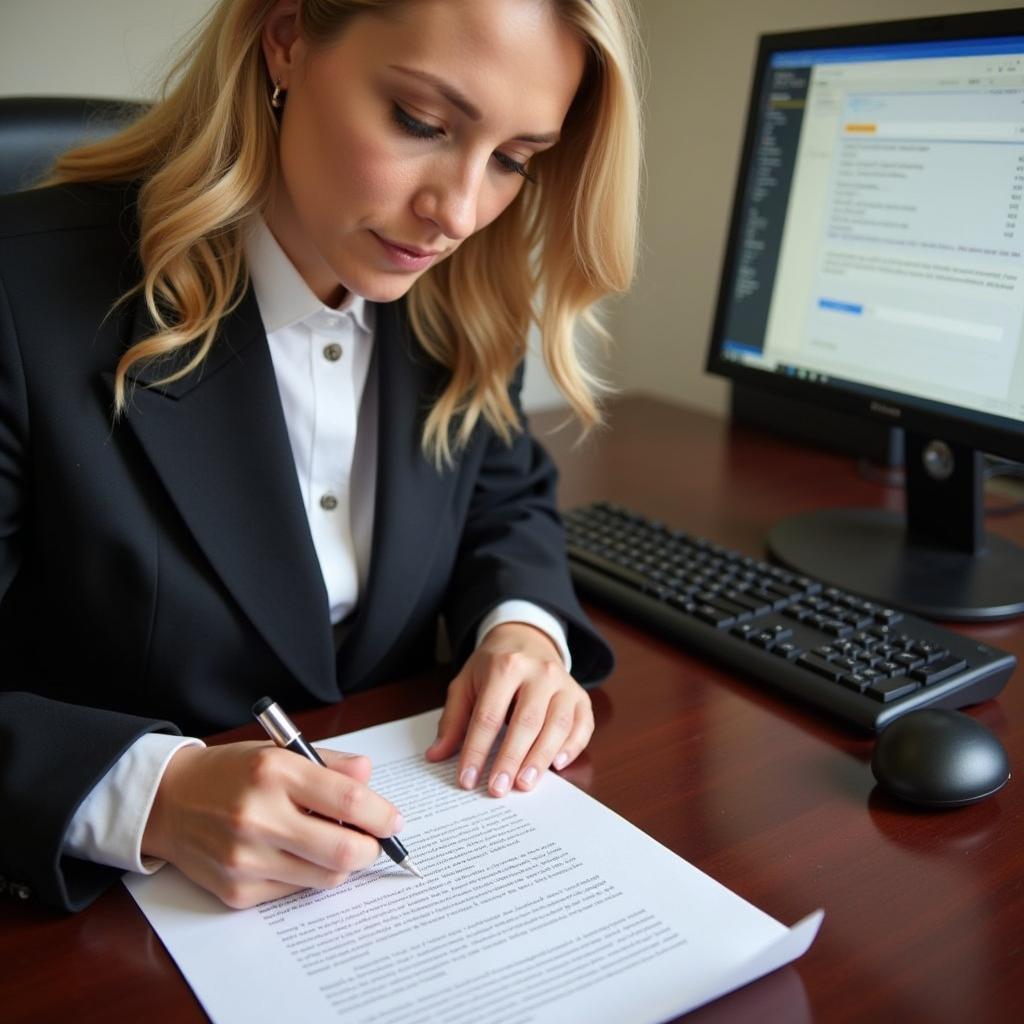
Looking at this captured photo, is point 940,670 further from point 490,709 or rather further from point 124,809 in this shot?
point 124,809

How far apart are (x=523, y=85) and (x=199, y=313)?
0.33 m

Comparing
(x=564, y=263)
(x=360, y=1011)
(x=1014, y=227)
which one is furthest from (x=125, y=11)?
(x=360, y=1011)

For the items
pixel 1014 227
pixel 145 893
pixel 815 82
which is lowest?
pixel 145 893

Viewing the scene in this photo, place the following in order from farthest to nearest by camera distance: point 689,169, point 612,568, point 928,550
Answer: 1. point 689,169
2. point 928,550
3. point 612,568

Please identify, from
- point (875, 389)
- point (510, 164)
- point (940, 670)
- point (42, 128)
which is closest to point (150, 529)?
point (510, 164)

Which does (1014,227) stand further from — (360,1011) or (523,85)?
(360,1011)

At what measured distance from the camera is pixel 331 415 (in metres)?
1.05

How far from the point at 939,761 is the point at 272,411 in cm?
59

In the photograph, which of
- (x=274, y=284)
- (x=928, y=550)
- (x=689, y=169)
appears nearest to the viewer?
(x=274, y=284)

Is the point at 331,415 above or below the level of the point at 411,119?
below

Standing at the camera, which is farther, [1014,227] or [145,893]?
[1014,227]

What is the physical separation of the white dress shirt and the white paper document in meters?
0.27

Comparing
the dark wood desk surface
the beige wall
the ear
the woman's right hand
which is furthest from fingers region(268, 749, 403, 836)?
the beige wall

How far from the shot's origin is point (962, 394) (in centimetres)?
114
